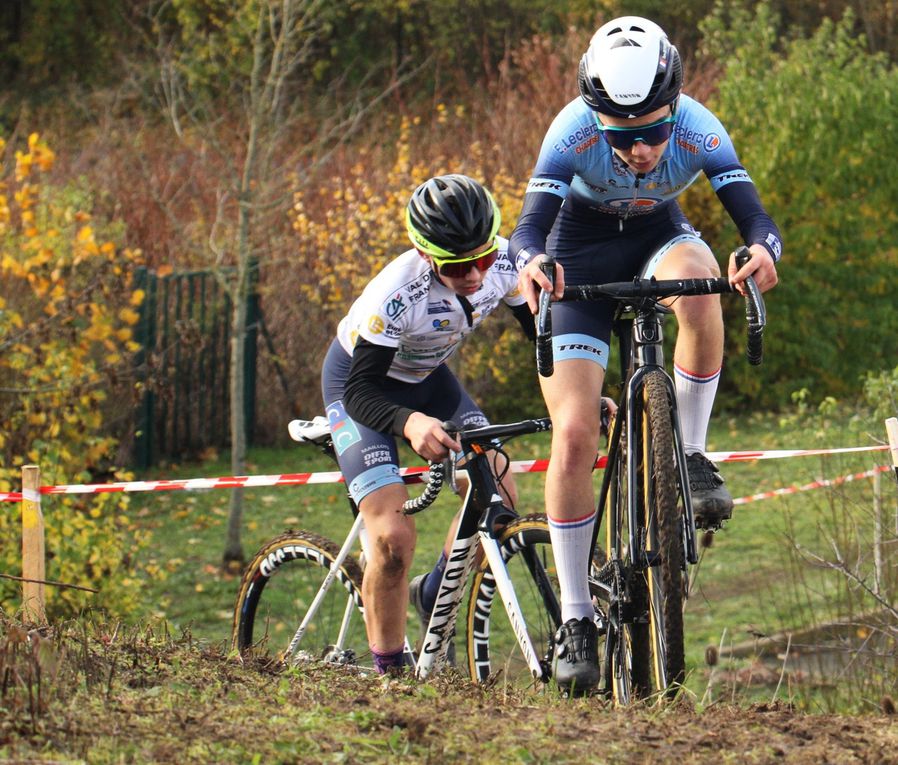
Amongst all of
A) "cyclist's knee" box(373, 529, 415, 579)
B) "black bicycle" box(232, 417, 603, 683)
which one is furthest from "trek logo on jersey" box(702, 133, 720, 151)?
"cyclist's knee" box(373, 529, 415, 579)

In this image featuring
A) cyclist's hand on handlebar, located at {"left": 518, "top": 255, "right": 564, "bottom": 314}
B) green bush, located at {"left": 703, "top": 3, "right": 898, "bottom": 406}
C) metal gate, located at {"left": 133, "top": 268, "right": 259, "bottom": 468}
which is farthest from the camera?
green bush, located at {"left": 703, "top": 3, "right": 898, "bottom": 406}

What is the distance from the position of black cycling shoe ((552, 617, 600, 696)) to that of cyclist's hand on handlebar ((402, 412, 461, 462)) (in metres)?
0.76

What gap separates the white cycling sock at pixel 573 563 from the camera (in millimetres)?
5094

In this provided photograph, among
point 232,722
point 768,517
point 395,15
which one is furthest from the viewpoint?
point 395,15

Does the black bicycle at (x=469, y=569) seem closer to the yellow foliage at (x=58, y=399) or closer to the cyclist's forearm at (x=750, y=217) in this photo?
the cyclist's forearm at (x=750, y=217)

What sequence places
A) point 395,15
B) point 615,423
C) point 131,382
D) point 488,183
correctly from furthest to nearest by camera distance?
point 395,15 < point 488,183 < point 131,382 < point 615,423

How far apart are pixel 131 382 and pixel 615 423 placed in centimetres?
875

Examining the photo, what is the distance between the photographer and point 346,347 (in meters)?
5.97

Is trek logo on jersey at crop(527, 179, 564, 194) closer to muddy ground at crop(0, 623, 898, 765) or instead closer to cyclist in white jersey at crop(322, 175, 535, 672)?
cyclist in white jersey at crop(322, 175, 535, 672)

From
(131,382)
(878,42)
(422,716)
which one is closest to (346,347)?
(422,716)

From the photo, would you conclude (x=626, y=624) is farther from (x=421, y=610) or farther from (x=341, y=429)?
(x=341, y=429)

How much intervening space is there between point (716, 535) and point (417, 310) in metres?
6.90

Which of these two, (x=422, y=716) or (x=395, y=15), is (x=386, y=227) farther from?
(x=395, y=15)

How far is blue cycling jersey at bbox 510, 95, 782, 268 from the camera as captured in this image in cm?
487
